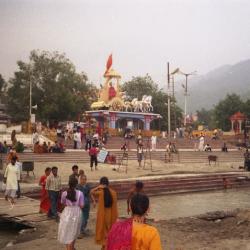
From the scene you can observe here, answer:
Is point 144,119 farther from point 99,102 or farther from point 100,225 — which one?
point 100,225

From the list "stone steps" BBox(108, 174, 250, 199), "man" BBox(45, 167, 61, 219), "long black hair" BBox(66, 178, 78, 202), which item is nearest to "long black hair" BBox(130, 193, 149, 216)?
"long black hair" BBox(66, 178, 78, 202)

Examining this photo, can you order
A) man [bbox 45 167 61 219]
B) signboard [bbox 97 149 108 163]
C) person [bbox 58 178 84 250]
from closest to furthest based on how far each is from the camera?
person [bbox 58 178 84 250] < man [bbox 45 167 61 219] < signboard [bbox 97 149 108 163]

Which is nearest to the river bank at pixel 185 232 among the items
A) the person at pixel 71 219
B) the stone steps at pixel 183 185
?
the person at pixel 71 219

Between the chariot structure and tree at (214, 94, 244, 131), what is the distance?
20877mm

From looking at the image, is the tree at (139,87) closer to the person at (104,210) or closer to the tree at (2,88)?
the tree at (2,88)

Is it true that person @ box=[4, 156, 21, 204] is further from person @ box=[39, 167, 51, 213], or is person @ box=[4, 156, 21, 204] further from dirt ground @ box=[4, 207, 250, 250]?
dirt ground @ box=[4, 207, 250, 250]

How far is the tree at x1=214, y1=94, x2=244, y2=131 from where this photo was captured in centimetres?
7164

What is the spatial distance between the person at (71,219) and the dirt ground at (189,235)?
1235 millimetres

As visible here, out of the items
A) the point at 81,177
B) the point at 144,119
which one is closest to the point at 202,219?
the point at 81,177

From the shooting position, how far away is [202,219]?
40.4 feet

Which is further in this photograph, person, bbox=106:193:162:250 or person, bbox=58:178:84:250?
person, bbox=58:178:84:250

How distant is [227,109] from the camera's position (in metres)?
72.2

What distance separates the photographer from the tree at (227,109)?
71644mm

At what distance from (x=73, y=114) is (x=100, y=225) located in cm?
4240
